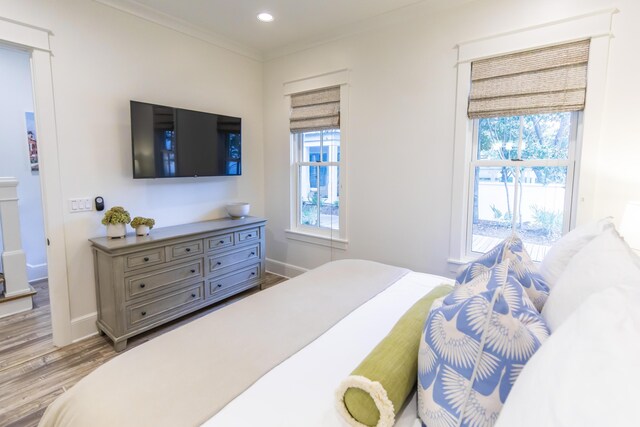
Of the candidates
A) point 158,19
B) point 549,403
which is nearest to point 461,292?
point 549,403

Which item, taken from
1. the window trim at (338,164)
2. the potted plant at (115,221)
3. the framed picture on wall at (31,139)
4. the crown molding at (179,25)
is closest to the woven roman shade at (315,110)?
the window trim at (338,164)

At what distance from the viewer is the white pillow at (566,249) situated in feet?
4.51

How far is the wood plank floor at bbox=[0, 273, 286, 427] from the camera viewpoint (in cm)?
196

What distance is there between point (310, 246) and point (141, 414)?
299cm

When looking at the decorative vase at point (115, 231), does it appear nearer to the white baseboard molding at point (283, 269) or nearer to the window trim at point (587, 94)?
the white baseboard molding at point (283, 269)

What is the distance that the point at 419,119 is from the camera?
9.51 ft

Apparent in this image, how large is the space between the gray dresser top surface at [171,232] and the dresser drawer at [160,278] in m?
0.28

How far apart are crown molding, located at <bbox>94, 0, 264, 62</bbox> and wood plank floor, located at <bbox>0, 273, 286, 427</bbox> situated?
2.81 meters

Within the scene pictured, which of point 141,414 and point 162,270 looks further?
point 162,270

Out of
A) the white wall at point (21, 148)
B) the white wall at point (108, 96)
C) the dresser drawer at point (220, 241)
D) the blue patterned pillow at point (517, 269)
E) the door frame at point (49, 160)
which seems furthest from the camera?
the white wall at point (21, 148)

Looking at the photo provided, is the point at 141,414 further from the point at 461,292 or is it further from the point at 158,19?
the point at 158,19

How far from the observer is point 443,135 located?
9.11ft

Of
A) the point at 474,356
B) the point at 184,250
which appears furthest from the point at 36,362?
the point at 474,356

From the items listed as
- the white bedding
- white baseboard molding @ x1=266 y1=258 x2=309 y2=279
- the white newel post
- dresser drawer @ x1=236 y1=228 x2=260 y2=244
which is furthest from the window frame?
the white newel post
